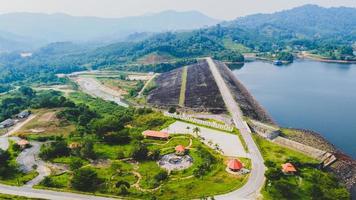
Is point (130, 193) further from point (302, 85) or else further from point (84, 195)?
point (302, 85)

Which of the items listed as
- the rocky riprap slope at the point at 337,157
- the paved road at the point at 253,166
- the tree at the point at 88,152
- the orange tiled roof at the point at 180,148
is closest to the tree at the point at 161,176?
the paved road at the point at 253,166

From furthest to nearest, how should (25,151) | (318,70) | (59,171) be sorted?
(318,70)
(25,151)
(59,171)

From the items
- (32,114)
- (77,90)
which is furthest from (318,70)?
(32,114)

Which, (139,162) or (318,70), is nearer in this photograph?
(139,162)

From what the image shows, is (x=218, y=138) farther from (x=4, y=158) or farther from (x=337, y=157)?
(x=4, y=158)

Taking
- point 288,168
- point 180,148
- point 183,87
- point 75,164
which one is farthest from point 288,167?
point 183,87

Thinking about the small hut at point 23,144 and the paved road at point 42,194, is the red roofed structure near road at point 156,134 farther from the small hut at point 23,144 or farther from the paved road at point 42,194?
the paved road at point 42,194
